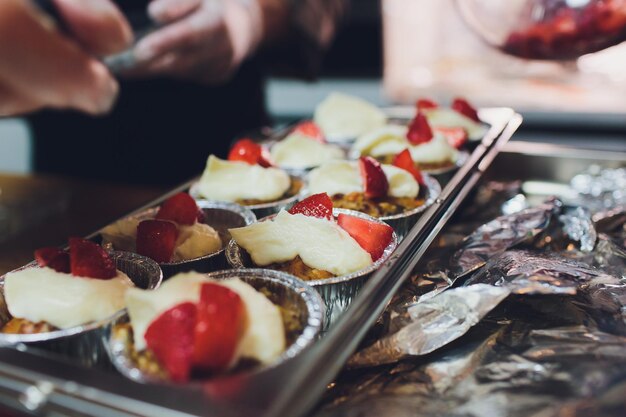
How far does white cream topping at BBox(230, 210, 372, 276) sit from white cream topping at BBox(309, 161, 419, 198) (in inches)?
15.2

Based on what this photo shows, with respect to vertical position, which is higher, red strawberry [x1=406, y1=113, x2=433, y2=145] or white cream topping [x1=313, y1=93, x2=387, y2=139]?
red strawberry [x1=406, y1=113, x2=433, y2=145]

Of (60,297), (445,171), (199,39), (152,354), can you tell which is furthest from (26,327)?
(199,39)

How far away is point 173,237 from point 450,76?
11.7 feet

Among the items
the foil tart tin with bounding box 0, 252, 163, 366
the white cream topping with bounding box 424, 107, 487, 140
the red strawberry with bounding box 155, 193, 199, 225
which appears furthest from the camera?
the white cream topping with bounding box 424, 107, 487, 140

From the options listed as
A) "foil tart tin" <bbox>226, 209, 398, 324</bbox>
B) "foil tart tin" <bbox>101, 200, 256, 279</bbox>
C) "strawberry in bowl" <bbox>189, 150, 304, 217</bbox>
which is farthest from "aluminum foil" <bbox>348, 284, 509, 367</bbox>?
"strawberry in bowl" <bbox>189, 150, 304, 217</bbox>

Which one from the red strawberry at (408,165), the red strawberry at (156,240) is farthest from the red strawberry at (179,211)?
the red strawberry at (408,165)

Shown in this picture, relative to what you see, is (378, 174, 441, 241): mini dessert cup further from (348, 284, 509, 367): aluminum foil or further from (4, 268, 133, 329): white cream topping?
(4, 268, 133, 329): white cream topping

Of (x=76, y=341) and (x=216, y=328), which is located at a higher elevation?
(x=216, y=328)

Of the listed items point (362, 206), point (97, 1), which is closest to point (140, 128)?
point (97, 1)

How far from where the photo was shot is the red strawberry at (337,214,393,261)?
1.46 metres

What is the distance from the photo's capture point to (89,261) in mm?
1244

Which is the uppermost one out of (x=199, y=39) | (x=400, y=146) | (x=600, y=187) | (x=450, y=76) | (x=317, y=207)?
(x=199, y=39)

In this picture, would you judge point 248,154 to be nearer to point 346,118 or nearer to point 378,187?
point 378,187

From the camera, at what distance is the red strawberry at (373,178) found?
1.79 meters
